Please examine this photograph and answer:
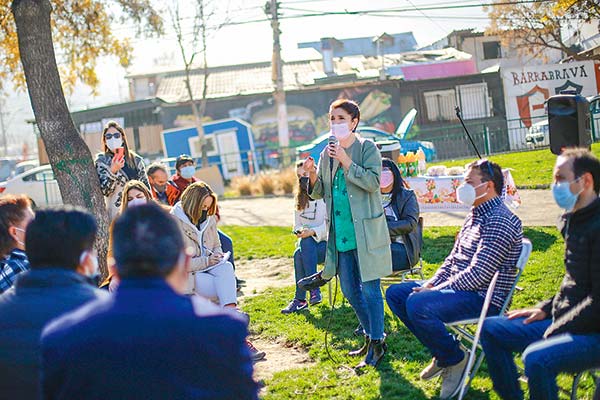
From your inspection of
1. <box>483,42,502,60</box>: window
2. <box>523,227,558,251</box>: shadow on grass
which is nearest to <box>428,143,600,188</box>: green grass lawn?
<box>523,227,558,251</box>: shadow on grass

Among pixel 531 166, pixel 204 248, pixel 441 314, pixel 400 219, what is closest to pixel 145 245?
pixel 441 314

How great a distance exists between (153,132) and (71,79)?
24.5m

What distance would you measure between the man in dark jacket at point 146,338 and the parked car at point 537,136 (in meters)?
23.6

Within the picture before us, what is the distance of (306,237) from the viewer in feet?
26.2

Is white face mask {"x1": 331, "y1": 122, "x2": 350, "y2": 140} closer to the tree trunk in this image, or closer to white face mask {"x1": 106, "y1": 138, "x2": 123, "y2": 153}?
white face mask {"x1": 106, "y1": 138, "x2": 123, "y2": 153}

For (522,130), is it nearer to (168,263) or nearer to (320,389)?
(320,389)

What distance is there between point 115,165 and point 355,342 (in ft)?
10.5

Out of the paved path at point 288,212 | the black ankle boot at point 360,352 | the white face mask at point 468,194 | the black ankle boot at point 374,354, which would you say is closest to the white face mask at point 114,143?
the black ankle boot at point 360,352

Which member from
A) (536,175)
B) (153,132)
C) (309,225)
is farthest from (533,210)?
(153,132)

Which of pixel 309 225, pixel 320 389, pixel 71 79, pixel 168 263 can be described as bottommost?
pixel 320 389

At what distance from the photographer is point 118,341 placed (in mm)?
2406

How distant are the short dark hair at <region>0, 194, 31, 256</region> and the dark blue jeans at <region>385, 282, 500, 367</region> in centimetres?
262

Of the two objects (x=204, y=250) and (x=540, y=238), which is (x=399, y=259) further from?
(x=540, y=238)

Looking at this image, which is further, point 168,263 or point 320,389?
point 320,389
